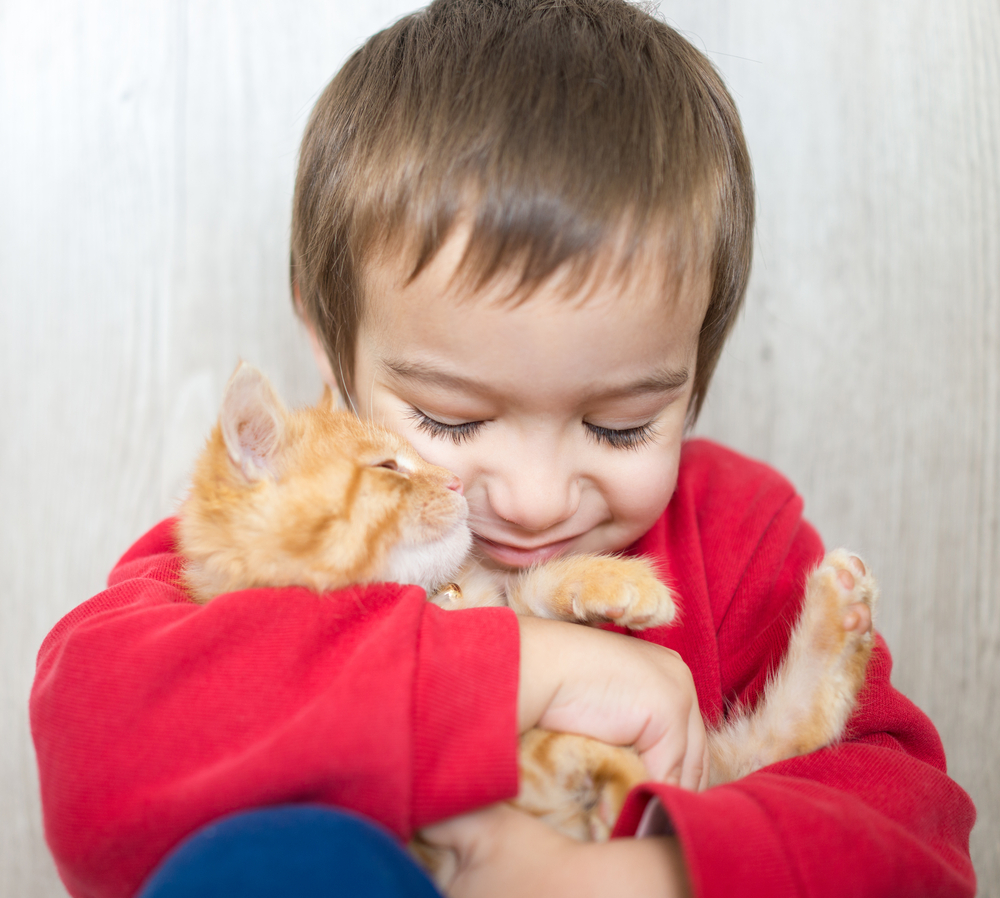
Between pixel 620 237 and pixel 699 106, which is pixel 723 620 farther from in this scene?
pixel 699 106

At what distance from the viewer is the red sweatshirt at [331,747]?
688 mm

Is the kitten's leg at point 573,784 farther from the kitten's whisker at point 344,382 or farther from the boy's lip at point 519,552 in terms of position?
the kitten's whisker at point 344,382

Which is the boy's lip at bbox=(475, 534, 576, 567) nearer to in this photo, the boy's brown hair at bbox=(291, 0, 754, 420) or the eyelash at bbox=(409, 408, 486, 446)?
the eyelash at bbox=(409, 408, 486, 446)

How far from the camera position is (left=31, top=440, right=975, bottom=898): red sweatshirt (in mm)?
688

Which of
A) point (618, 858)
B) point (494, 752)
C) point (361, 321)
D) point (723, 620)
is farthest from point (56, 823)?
point (723, 620)

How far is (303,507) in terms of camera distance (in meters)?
0.84

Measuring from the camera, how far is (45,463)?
1.52 meters

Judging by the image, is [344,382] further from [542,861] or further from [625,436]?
[542,861]

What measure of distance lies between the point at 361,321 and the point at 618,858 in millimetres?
687

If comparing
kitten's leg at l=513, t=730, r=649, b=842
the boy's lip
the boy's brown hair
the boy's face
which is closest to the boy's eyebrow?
the boy's face

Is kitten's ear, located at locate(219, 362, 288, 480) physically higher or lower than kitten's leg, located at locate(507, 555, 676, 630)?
higher

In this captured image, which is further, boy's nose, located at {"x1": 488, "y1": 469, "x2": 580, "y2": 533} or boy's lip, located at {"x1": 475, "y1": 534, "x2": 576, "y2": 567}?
boy's lip, located at {"x1": 475, "y1": 534, "x2": 576, "y2": 567}

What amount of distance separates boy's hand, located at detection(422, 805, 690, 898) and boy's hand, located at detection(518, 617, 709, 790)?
0.10 meters

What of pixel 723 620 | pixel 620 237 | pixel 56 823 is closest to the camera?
pixel 56 823
